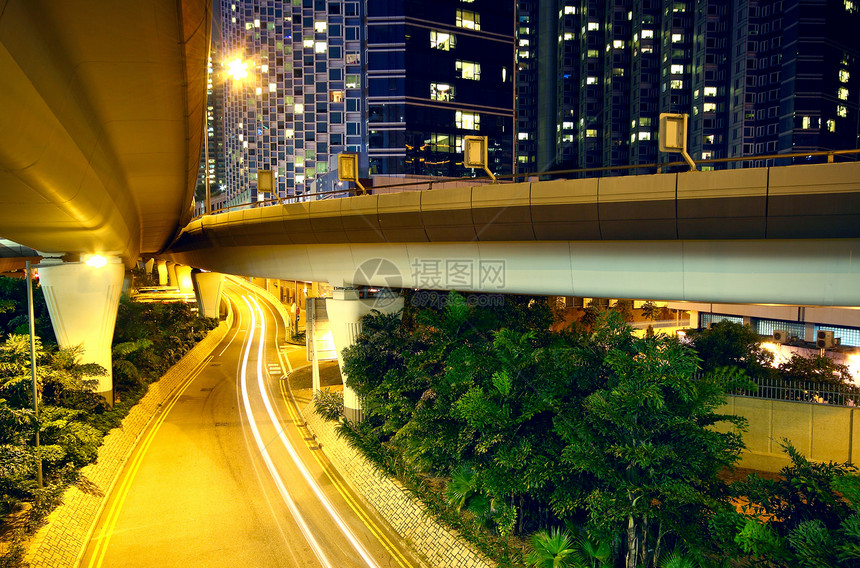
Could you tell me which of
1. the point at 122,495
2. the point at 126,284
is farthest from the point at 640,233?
the point at 126,284

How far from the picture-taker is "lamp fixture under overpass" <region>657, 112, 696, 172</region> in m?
11.0

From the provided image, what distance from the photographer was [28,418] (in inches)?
575

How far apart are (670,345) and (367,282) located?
10.0 m

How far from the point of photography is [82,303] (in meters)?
21.2

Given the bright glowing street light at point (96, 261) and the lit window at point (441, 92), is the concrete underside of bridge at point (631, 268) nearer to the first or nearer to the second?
the bright glowing street light at point (96, 261)

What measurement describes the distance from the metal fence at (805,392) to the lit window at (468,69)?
4134 centimetres

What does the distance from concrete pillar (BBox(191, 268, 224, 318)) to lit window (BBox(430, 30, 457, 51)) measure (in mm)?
29214

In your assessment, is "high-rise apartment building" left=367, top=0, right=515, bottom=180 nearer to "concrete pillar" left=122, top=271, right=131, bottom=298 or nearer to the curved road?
"concrete pillar" left=122, top=271, right=131, bottom=298

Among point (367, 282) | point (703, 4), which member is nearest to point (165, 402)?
point (367, 282)

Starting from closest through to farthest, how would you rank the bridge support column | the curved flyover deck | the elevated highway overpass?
the elevated highway overpass → the curved flyover deck → the bridge support column

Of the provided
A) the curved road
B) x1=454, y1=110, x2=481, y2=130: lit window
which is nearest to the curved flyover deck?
the curved road

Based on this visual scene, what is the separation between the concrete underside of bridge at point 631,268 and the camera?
34.3 feet

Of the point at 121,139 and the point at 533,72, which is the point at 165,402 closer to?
the point at 121,139

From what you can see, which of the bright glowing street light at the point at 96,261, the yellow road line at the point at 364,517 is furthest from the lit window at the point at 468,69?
the yellow road line at the point at 364,517
